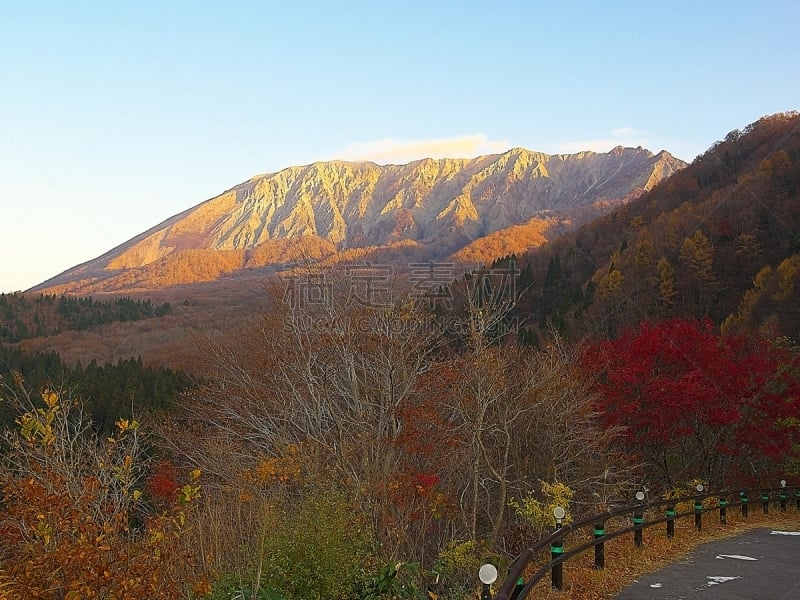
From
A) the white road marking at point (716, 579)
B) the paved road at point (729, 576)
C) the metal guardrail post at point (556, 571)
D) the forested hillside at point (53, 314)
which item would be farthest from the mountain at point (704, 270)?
the forested hillside at point (53, 314)

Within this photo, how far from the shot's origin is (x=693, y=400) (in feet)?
49.8

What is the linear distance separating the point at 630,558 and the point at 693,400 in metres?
7.09

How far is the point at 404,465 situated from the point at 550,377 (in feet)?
12.6

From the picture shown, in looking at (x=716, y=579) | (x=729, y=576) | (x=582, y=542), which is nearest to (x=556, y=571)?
(x=716, y=579)

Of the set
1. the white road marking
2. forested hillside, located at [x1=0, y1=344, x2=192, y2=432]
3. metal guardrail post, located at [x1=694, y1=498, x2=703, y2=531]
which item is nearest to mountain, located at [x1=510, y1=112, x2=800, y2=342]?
forested hillside, located at [x1=0, y1=344, x2=192, y2=432]

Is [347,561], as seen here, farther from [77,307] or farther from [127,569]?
[77,307]

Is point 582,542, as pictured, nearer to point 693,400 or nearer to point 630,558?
point 630,558

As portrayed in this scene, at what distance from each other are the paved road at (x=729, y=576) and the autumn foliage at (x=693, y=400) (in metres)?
4.42

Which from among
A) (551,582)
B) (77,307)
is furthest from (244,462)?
(77,307)

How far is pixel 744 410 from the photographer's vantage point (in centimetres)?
1708

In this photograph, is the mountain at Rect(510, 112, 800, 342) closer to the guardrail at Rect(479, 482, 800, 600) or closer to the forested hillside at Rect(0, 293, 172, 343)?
the guardrail at Rect(479, 482, 800, 600)

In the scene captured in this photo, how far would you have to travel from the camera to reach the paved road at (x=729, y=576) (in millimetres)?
7457

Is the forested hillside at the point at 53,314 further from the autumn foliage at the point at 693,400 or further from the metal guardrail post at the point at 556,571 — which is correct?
the metal guardrail post at the point at 556,571

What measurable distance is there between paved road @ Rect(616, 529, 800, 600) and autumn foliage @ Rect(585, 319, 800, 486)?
14.5 ft
